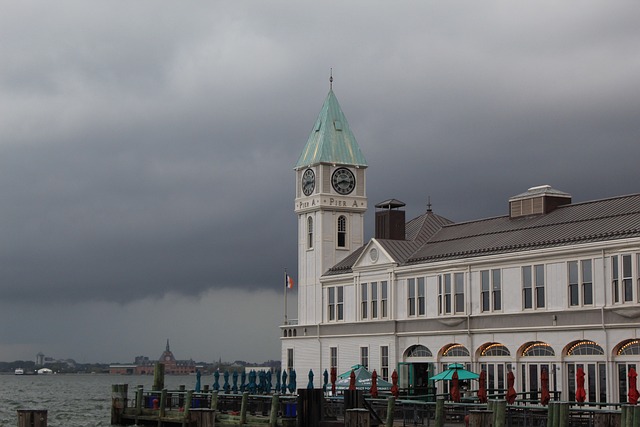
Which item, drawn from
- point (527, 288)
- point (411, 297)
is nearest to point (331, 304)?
point (411, 297)

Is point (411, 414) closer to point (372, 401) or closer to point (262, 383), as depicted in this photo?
point (372, 401)

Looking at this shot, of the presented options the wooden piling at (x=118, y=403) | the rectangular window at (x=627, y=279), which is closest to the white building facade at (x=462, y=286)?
the rectangular window at (x=627, y=279)

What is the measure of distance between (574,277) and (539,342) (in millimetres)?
4249

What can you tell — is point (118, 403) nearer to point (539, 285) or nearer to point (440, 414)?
point (539, 285)

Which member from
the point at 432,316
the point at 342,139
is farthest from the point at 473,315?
the point at 342,139

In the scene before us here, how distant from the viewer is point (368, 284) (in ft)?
242

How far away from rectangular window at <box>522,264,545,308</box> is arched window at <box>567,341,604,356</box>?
2.78 meters

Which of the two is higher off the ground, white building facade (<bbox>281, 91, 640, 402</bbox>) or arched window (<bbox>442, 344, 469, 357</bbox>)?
white building facade (<bbox>281, 91, 640, 402</bbox>)

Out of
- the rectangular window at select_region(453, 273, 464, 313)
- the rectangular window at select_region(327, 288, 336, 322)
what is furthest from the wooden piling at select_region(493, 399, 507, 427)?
the rectangular window at select_region(327, 288, 336, 322)

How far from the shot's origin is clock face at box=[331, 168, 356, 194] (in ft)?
264

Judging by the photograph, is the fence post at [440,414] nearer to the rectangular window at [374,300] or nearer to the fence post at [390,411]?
the fence post at [390,411]

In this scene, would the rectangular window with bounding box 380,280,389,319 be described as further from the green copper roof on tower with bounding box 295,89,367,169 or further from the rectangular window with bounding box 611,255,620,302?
the rectangular window with bounding box 611,255,620,302

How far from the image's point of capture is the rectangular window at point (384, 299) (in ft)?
235

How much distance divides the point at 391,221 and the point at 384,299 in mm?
6548
